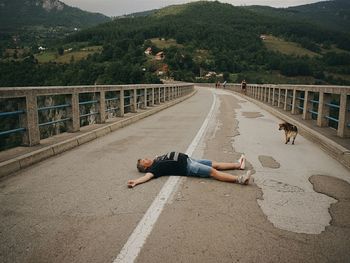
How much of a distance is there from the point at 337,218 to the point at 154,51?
6098 inches

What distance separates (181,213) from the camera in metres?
4.70

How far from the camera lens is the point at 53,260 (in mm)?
3541

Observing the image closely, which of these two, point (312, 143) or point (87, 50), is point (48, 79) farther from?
point (312, 143)

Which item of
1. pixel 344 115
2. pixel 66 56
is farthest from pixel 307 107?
pixel 66 56

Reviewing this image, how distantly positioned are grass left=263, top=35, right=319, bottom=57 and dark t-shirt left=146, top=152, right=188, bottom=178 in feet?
526

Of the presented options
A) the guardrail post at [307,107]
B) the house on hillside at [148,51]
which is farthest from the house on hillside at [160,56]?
the guardrail post at [307,107]

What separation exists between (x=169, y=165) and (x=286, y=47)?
17370cm

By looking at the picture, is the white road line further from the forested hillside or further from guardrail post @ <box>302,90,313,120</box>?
the forested hillside

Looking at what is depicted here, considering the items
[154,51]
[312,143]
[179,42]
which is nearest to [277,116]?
[312,143]

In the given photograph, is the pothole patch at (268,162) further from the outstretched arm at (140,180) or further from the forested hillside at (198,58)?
the forested hillside at (198,58)

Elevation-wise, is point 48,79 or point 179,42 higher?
point 179,42

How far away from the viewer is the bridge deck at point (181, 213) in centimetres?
372

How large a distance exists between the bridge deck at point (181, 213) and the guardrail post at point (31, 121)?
0.84 meters

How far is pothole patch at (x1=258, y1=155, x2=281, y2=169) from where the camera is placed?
24.4 feet
